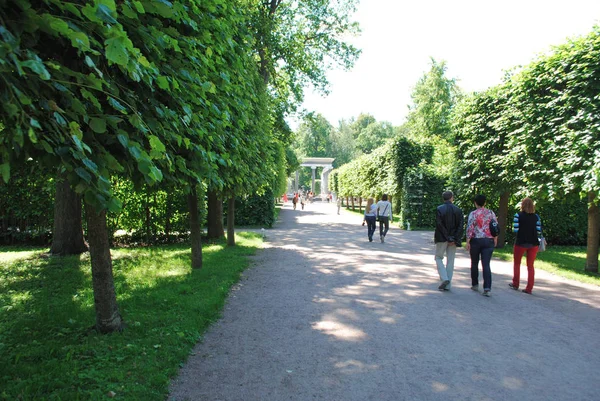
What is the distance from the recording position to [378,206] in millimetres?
15383

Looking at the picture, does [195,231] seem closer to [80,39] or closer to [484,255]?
[484,255]

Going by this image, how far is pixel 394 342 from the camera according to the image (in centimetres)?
483

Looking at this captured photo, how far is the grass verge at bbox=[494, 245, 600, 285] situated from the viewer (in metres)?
9.40

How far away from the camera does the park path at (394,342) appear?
3.70 meters

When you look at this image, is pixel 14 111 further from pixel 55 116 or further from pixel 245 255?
pixel 245 255

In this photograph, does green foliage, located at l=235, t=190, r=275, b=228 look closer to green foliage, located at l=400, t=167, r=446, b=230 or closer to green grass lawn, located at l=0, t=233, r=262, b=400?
green foliage, located at l=400, t=167, r=446, b=230

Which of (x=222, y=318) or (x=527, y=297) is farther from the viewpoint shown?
(x=527, y=297)

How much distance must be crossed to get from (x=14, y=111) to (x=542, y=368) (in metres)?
5.05

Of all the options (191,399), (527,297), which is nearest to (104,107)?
(191,399)

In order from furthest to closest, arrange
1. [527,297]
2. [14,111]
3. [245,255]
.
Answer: [245,255]
[527,297]
[14,111]

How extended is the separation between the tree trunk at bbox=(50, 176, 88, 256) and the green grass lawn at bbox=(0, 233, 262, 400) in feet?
3.57

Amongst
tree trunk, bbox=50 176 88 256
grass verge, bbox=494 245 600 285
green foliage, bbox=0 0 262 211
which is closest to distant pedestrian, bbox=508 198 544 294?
grass verge, bbox=494 245 600 285

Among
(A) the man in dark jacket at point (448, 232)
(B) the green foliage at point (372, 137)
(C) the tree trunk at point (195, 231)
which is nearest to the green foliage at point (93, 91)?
(C) the tree trunk at point (195, 231)

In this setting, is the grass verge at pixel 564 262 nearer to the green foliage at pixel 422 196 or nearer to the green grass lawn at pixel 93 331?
the green foliage at pixel 422 196
